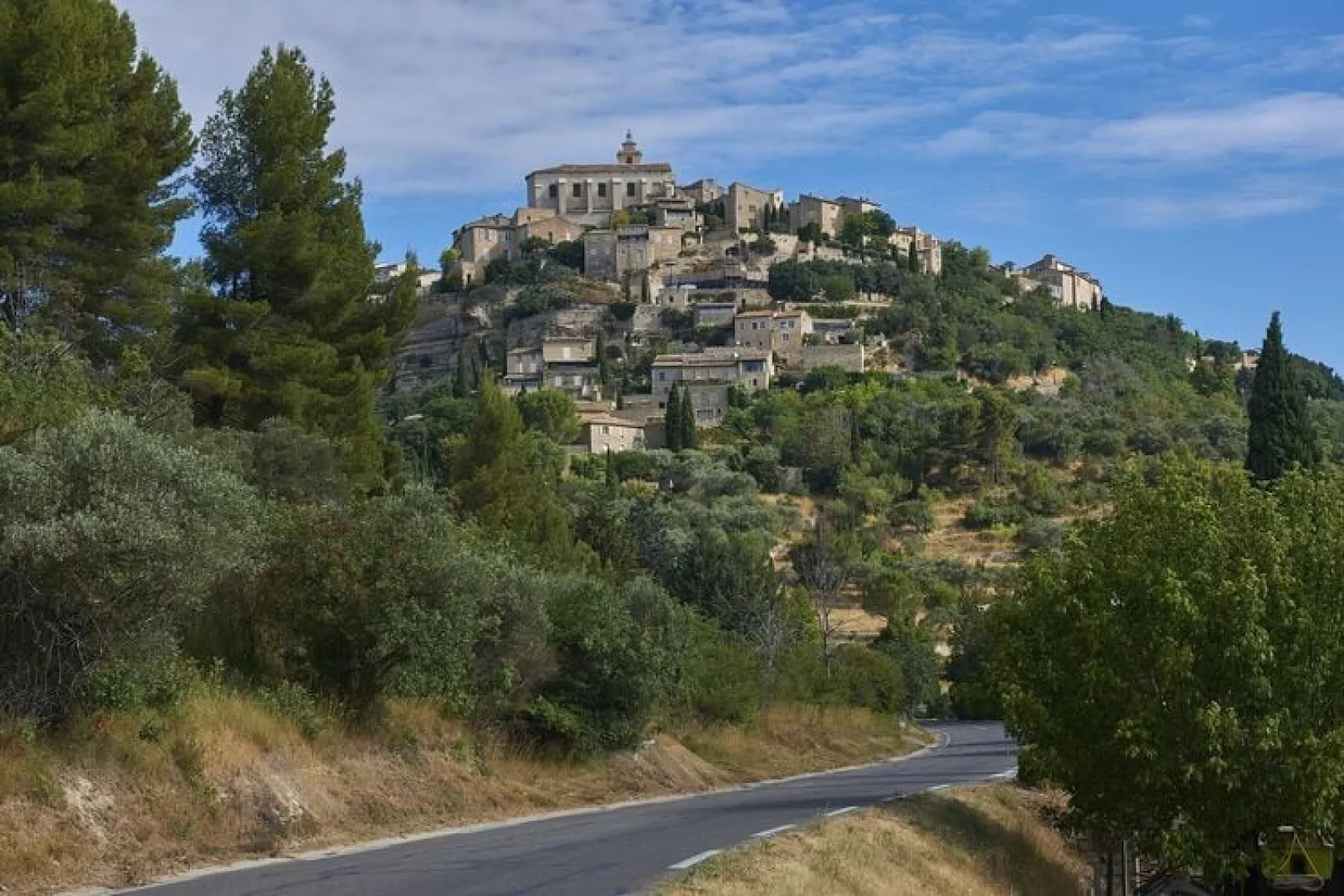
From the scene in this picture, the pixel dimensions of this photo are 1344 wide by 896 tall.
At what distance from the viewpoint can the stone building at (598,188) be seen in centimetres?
19512

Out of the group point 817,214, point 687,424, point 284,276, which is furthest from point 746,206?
point 284,276

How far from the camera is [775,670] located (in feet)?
136

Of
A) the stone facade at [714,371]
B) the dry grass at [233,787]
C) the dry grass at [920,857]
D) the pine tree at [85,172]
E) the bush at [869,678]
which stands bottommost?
the bush at [869,678]

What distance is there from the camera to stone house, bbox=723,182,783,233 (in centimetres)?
19075

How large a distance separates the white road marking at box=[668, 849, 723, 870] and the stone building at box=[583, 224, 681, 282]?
163 metres

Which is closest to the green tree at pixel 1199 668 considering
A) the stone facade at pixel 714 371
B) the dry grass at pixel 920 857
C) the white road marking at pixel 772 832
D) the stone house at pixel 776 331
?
the dry grass at pixel 920 857

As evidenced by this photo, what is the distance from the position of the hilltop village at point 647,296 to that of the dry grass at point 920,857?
112775mm

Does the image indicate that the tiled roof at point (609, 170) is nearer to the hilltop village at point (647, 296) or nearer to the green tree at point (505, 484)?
the hilltop village at point (647, 296)

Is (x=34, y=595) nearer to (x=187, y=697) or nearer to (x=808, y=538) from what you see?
(x=187, y=697)

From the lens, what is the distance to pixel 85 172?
88.1 feet

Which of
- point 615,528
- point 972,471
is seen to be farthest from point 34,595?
point 972,471

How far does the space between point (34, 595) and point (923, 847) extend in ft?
35.5

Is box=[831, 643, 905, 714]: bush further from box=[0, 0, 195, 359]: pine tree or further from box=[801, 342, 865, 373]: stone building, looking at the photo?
→ box=[801, 342, 865, 373]: stone building

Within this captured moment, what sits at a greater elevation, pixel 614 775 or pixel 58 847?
pixel 58 847
